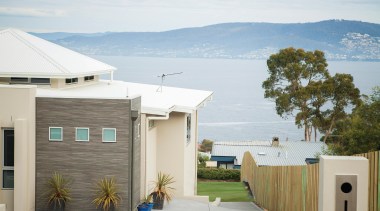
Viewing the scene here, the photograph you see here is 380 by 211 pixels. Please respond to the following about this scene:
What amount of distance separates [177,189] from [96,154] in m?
6.08

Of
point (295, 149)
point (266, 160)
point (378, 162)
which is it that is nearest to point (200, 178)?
point (266, 160)

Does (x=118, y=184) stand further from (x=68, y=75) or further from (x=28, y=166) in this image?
(x=68, y=75)

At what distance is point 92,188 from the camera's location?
1973cm

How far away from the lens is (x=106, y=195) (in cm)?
1942

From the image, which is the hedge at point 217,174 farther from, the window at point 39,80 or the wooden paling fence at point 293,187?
the window at point 39,80

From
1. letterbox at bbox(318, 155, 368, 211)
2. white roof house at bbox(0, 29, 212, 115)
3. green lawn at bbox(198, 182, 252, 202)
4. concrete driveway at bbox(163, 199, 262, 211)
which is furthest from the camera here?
green lawn at bbox(198, 182, 252, 202)

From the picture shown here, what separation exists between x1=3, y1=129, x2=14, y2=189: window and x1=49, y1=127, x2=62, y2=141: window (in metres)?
1.06

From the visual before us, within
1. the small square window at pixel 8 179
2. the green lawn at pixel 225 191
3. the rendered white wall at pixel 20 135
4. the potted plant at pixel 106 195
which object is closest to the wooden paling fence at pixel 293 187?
the green lawn at pixel 225 191

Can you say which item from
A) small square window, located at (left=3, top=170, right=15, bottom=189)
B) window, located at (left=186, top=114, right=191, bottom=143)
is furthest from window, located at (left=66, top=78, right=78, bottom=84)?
small square window, located at (left=3, top=170, right=15, bottom=189)

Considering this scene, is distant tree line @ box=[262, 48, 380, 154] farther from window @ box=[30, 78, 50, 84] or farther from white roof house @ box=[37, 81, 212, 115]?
window @ box=[30, 78, 50, 84]

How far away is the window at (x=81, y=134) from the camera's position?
1967 centimetres

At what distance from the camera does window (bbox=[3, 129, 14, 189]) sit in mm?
18922

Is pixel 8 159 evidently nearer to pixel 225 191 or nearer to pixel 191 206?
pixel 191 206

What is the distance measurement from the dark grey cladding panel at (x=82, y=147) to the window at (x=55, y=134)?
0.09m
